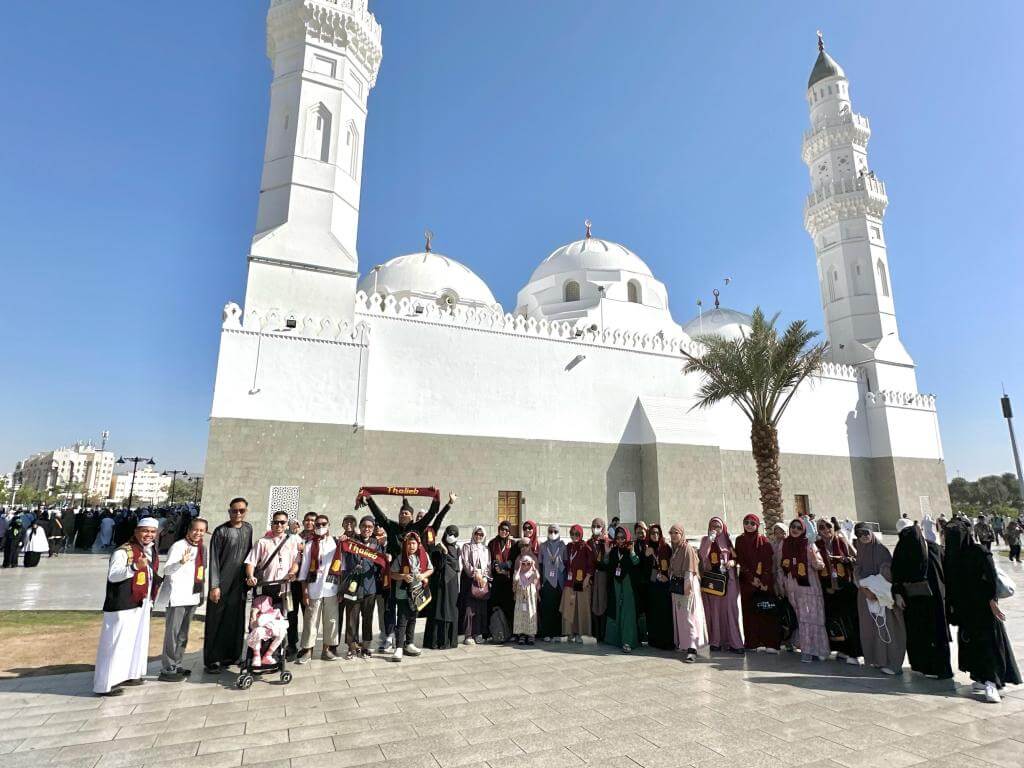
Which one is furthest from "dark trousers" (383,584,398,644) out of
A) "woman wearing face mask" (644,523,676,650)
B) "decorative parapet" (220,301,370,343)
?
"decorative parapet" (220,301,370,343)

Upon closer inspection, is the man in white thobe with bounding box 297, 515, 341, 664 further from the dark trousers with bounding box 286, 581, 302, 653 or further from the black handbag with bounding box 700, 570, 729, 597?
the black handbag with bounding box 700, 570, 729, 597

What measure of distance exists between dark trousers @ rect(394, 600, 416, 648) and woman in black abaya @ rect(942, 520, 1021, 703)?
4.60 meters

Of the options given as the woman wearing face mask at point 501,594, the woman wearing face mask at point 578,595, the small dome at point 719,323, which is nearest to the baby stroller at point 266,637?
the woman wearing face mask at point 501,594

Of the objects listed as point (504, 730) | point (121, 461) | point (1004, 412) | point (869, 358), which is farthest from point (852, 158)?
point (121, 461)

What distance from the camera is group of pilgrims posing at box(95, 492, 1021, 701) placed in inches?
177

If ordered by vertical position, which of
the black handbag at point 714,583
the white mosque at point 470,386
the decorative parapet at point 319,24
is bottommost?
the black handbag at point 714,583

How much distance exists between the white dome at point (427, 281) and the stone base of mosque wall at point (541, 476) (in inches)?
306

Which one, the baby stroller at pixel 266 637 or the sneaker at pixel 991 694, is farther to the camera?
the baby stroller at pixel 266 637

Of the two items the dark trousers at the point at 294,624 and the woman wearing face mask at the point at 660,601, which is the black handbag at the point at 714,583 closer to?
the woman wearing face mask at the point at 660,601

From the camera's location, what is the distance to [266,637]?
459cm

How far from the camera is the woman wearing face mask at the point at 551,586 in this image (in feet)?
20.7

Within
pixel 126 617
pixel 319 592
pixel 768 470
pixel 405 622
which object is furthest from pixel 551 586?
pixel 768 470

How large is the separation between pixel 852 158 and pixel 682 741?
24.9m

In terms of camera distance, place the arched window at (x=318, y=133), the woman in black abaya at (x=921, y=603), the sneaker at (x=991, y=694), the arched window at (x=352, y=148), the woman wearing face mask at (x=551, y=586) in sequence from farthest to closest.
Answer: the arched window at (x=352, y=148) → the arched window at (x=318, y=133) → the woman wearing face mask at (x=551, y=586) → the woman in black abaya at (x=921, y=603) → the sneaker at (x=991, y=694)
